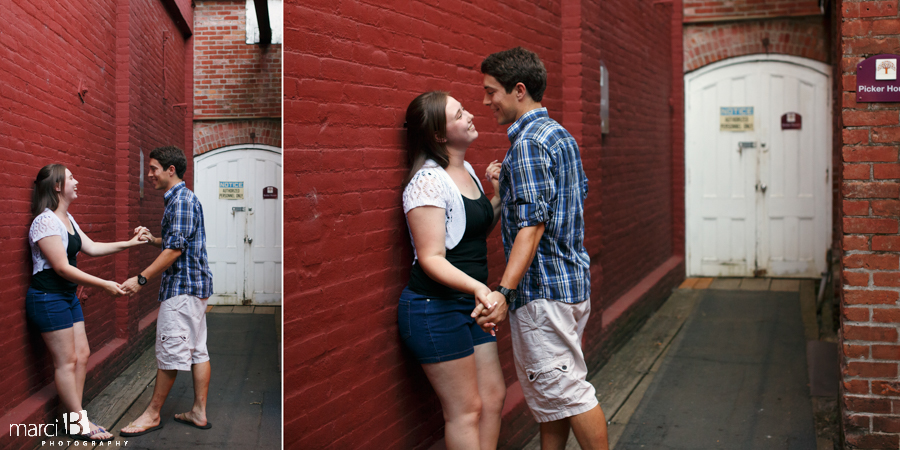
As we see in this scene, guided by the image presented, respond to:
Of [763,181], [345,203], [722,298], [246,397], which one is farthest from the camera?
[763,181]

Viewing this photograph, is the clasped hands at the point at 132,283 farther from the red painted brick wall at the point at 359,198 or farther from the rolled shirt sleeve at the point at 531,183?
the rolled shirt sleeve at the point at 531,183

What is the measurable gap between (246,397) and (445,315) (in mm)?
790

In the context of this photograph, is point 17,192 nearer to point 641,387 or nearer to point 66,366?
point 66,366

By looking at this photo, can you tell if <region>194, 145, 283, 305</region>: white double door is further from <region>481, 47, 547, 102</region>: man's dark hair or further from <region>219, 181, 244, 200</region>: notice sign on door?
<region>481, 47, 547, 102</region>: man's dark hair

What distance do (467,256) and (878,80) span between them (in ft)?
7.18

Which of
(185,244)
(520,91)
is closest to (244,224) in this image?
(185,244)

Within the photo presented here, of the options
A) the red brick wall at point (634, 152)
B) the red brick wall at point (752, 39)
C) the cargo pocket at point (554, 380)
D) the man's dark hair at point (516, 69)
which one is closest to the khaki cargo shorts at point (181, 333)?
the cargo pocket at point (554, 380)

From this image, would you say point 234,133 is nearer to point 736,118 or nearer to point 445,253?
point 445,253

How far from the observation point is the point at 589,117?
190 inches

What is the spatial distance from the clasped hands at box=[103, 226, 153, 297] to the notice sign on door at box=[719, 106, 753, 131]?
26.0ft

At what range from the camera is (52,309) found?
1432 millimetres

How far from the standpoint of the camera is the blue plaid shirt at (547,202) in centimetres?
236

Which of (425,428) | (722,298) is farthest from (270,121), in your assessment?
(722,298)

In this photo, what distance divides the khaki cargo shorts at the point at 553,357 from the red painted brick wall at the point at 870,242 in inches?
61.2
